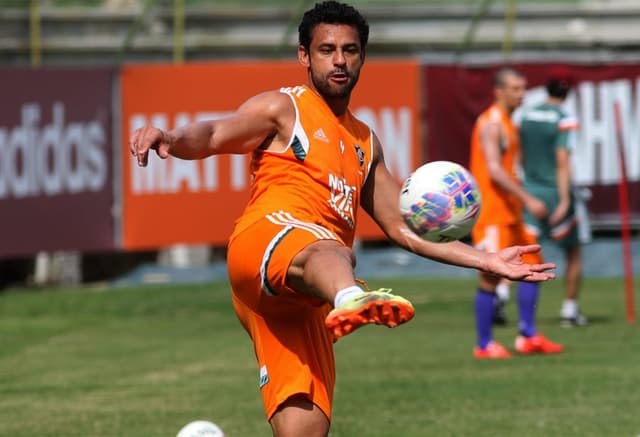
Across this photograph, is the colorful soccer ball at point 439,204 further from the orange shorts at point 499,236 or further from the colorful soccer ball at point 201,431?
the orange shorts at point 499,236

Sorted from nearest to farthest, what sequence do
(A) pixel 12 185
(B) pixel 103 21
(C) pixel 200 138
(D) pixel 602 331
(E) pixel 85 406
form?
(C) pixel 200 138, (E) pixel 85 406, (D) pixel 602 331, (A) pixel 12 185, (B) pixel 103 21

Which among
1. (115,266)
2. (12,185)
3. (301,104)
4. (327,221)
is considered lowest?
(115,266)

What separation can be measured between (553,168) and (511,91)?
167 cm

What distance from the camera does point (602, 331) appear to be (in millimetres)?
14281

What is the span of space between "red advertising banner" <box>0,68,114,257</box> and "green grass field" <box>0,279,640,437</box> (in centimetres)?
127

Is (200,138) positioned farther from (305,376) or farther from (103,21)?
(103,21)

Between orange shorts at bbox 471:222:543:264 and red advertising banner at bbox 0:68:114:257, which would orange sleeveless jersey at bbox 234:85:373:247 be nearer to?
orange shorts at bbox 471:222:543:264

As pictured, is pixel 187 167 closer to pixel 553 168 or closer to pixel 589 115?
pixel 589 115

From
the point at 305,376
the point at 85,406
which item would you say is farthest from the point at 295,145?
the point at 85,406

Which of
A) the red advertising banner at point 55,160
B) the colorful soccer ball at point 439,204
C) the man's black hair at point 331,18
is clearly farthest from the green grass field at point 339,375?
the man's black hair at point 331,18

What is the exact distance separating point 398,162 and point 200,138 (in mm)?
14008

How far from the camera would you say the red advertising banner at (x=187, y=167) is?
63.0 feet

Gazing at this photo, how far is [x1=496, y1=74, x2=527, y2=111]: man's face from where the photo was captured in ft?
42.2

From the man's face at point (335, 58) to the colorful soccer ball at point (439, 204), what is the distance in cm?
55
